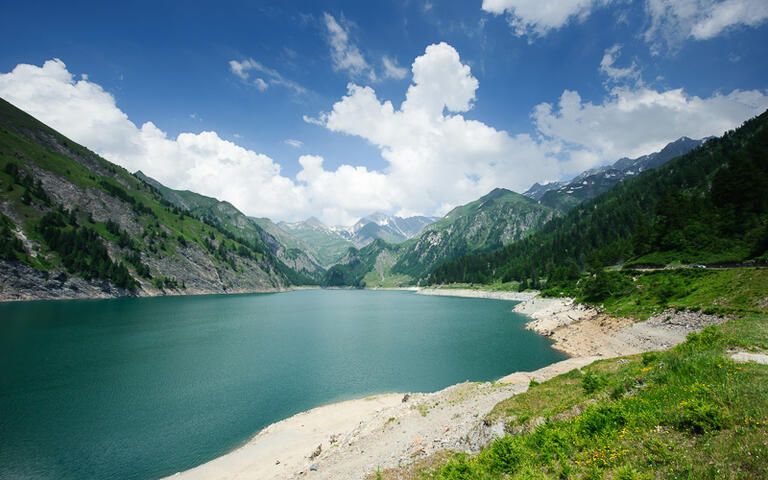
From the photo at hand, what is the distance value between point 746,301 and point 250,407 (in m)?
59.3

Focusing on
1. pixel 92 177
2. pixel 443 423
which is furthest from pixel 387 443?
pixel 92 177

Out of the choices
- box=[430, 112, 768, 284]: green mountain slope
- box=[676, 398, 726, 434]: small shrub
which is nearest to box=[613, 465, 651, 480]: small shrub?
box=[676, 398, 726, 434]: small shrub

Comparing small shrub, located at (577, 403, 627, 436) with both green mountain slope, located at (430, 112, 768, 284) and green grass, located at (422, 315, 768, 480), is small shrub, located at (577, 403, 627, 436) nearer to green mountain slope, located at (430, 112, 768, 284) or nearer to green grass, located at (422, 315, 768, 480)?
green grass, located at (422, 315, 768, 480)

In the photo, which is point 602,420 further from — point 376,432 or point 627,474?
point 376,432

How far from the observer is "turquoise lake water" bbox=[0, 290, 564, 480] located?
24.3 meters

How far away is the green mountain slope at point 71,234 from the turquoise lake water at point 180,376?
4617 cm

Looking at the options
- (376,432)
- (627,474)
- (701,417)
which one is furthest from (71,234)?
(701,417)

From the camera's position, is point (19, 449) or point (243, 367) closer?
point (19, 449)

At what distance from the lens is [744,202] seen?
2539 inches

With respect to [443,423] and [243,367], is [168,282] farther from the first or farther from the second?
[443,423]

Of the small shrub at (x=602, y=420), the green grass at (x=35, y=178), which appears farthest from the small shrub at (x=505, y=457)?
the green grass at (x=35, y=178)

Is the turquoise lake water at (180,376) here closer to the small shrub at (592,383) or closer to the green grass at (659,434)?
the small shrub at (592,383)

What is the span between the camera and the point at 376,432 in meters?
22.6

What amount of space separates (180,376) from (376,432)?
32.1 m
